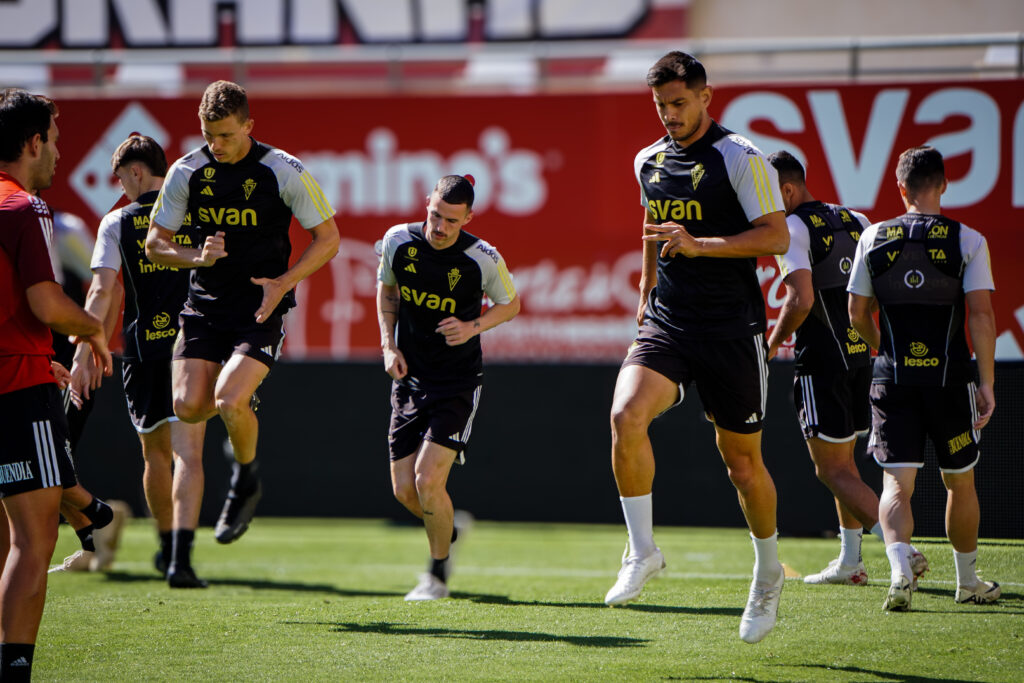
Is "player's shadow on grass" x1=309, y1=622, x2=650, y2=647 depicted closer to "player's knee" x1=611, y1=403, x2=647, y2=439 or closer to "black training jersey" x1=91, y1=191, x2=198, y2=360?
"player's knee" x1=611, y1=403, x2=647, y2=439

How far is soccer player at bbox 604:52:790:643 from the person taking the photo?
4.72 m

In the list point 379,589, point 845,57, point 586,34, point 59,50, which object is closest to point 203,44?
point 59,50

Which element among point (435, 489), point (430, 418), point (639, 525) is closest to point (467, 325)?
point (430, 418)

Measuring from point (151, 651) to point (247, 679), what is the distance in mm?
752

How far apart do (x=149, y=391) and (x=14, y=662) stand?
3.29 meters

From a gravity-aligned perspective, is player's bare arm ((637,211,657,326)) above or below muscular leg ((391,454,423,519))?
above

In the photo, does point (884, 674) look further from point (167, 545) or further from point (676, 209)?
point (167, 545)

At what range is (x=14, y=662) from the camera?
12.5 ft

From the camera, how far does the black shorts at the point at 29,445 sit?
3895 millimetres

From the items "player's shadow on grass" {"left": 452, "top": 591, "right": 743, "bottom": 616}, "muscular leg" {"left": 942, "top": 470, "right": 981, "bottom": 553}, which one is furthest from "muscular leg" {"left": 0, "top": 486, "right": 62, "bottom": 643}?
"muscular leg" {"left": 942, "top": 470, "right": 981, "bottom": 553}

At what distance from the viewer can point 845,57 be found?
12078 mm

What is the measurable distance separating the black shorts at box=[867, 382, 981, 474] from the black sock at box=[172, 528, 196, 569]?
13.0 feet

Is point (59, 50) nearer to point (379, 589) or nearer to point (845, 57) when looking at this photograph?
point (845, 57)

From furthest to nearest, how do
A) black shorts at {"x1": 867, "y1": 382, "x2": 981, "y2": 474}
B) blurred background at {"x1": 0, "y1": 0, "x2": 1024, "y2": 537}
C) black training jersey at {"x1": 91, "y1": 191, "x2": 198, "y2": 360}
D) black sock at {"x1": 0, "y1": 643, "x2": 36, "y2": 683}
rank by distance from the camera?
blurred background at {"x1": 0, "y1": 0, "x2": 1024, "y2": 537}
black training jersey at {"x1": 91, "y1": 191, "x2": 198, "y2": 360}
black shorts at {"x1": 867, "y1": 382, "x2": 981, "y2": 474}
black sock at {"x1": 0, "y1": 643, "x2": 36, "y2": 683}
